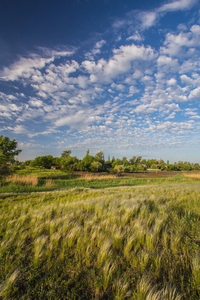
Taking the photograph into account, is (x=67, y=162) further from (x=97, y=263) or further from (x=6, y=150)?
(x=97, y=263)

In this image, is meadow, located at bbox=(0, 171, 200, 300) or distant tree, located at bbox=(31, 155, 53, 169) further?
distant tree, located at bbox=(31, 155, 53, 169)

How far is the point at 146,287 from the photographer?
1.46 meters

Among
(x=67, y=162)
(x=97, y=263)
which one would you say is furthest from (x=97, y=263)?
(x=67, y=162)

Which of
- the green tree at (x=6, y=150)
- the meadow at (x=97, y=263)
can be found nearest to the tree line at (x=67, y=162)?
the green tree at (x=6, y=150)

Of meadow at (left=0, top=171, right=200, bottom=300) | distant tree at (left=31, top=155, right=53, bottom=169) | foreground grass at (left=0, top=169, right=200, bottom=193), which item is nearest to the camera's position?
meadow at (left=0, top=171, right=200, bottom=300)

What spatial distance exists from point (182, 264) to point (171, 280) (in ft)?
1.44

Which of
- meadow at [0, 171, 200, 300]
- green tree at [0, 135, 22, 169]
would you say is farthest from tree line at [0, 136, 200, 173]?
meadow at [0, 171, 200, 300]

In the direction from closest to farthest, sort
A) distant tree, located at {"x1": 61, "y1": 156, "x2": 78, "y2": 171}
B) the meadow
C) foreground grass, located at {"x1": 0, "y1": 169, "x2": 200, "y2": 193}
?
the meadow → foreground grass, located at {"x1": 0, "y1": 169, "x2": 200, "y2": 193} → distant tree, located at {"x1": 61, "y1": 156, "x2": 78, "y2": 171}

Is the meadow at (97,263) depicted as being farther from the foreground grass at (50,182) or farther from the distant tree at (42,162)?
the distant tree at (42,162)

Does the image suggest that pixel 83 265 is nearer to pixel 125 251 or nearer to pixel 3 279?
pixel 125 251

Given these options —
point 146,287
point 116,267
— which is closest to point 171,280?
point 146,287

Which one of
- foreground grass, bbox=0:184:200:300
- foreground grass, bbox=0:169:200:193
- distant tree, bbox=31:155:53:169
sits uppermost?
distant tree, bbox=31:155:53:169

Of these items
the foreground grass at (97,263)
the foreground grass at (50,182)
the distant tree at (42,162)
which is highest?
the distant tree at (42,162)

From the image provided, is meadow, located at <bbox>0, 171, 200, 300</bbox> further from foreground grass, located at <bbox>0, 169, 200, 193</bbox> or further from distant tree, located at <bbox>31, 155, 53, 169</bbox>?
distant tree, located at <bbox>31, 155, 53, 169</bbox>
